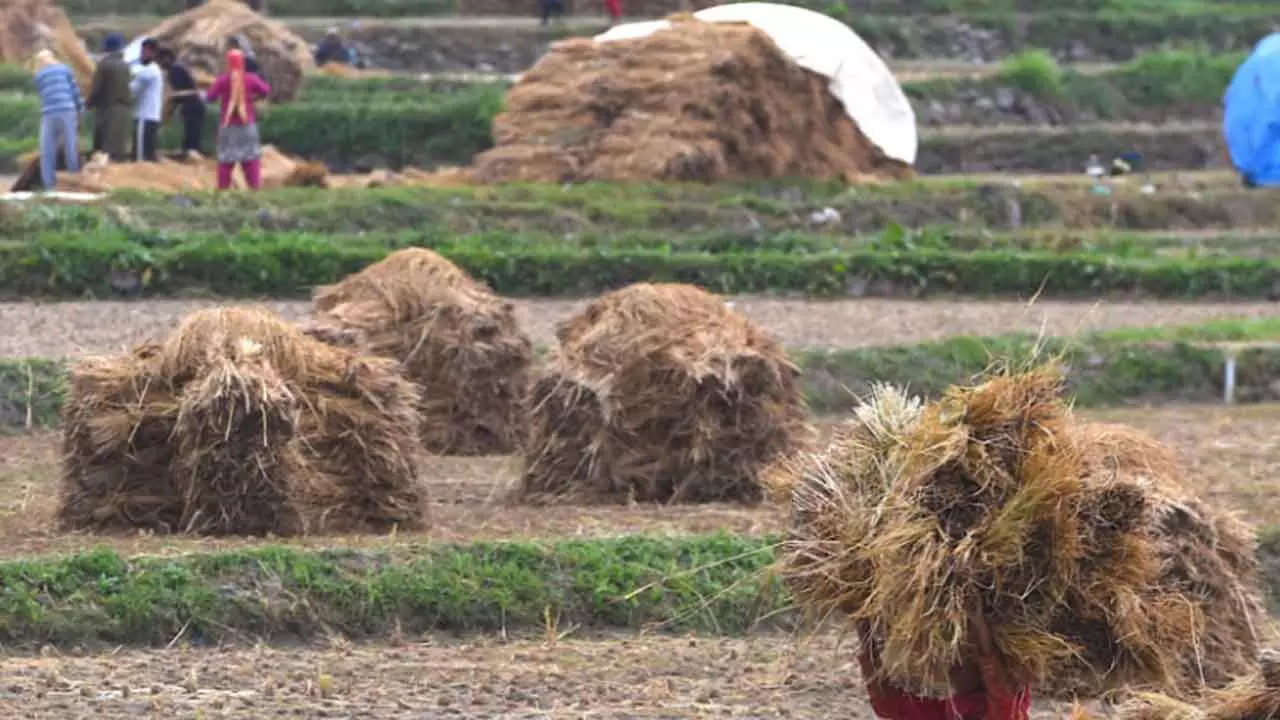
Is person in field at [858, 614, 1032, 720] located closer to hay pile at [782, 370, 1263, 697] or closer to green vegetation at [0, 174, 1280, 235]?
hay pile at [782, 370, 1263, 697]

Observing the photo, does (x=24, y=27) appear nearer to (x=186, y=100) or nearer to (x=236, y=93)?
(x=186, y=100)

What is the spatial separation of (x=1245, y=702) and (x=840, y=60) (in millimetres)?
22280

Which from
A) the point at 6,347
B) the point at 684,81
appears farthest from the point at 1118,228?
the point at 6,347

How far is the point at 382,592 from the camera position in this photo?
1039cm

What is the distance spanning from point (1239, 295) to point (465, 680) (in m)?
14.7

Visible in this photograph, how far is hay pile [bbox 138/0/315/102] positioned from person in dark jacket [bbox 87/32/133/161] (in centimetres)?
620

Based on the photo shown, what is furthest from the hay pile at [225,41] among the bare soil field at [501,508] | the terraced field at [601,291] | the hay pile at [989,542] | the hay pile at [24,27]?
the hay pile at [989,542]

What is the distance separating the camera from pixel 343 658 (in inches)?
385

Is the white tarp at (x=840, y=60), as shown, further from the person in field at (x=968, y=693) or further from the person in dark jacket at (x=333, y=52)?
the person in field at (x=968, y=693)

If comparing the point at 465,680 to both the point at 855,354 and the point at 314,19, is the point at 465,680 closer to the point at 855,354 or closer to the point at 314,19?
the point at 855,354

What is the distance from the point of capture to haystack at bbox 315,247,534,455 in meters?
14.6

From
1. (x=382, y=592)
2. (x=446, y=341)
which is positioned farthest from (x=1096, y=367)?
(x=382, y=592)

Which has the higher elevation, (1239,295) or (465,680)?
(465,680)

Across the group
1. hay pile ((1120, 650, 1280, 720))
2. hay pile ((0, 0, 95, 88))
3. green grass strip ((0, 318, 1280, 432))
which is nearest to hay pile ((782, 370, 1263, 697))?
hay pile ((1120, 650, 1280, 720))
